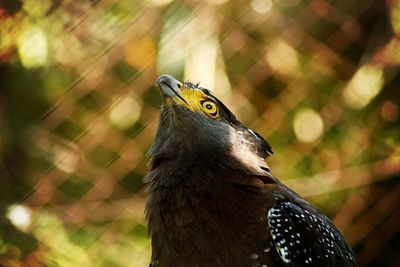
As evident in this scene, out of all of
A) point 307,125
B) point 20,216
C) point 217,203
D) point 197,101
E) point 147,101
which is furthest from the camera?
point 307,125

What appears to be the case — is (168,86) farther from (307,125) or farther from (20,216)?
(307,125)

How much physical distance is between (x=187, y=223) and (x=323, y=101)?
3.34m

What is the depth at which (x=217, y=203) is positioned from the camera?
13.8ft

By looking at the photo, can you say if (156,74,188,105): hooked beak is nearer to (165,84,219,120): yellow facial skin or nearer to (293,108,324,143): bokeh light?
(165,84,219,120): yellow facial skin

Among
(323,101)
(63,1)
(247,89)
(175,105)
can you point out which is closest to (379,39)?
(323,101)

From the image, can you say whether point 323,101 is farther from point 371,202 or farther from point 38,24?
point 38,24

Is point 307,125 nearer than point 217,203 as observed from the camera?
No

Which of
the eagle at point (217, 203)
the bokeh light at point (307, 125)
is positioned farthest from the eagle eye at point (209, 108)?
the bokeh light at point (307, 125)

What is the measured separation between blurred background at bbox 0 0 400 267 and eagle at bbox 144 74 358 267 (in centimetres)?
221

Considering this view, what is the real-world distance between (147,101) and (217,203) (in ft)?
9.02

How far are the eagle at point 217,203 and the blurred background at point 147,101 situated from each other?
2.21 m

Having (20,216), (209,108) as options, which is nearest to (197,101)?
(209,108)

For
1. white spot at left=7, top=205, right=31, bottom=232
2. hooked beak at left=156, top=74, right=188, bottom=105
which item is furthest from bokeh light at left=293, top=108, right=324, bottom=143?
hooked beak at left=156, top=74, right=188, bottom=105

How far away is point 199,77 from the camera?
6.92 metres
